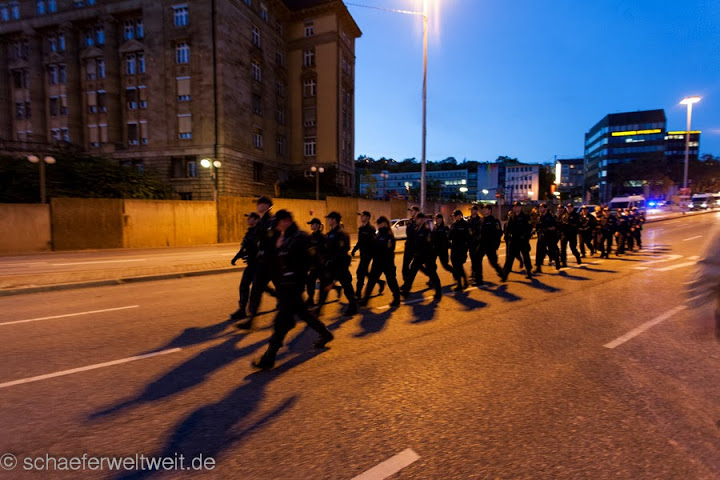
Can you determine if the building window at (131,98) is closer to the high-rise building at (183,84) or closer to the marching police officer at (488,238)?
the high-rise building at (183,84)

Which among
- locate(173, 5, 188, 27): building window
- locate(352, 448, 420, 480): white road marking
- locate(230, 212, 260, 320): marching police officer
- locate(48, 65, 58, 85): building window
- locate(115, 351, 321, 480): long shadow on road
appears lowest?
locate(115, 351, 321, 480): long shadow on road

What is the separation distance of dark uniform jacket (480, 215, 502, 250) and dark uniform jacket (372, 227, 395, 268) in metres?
2.98

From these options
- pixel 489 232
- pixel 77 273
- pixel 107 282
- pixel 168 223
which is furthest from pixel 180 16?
pixel 489 232

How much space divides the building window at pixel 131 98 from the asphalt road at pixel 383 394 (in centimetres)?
3819

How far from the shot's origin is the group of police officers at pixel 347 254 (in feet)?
13.5

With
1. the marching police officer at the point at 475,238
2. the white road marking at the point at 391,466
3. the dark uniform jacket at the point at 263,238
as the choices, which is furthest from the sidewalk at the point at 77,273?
the white road marking at the point at 391,466

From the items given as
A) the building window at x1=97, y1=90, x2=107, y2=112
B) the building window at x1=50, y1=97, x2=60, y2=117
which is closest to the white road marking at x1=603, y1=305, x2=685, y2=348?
the building window at x1=97, y1=90, x2=107, y2=112

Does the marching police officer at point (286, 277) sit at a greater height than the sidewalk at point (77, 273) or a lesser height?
greater

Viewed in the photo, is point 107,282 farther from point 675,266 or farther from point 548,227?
point 675,266

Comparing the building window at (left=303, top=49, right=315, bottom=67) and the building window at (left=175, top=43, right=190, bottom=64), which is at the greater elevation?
the building window at (left=303, top=49, right=315, bottom=67)

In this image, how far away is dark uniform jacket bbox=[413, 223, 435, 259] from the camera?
739 cm

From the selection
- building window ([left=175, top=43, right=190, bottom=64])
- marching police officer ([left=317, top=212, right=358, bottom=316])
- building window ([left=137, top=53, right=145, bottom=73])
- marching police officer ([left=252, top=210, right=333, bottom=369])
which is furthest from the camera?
building window ([left=137, top=53, right=145, bottom=73])

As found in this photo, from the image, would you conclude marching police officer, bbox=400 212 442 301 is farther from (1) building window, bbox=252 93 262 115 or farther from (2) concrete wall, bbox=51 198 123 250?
(1) building window, bbox=252 93 262 115

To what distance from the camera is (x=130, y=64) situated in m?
36.6
